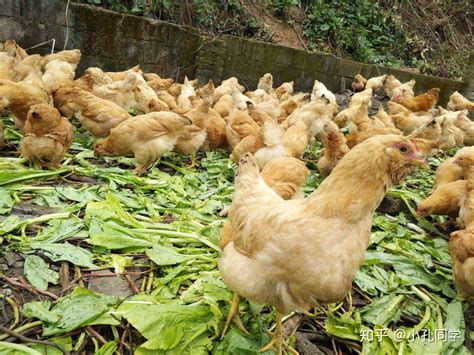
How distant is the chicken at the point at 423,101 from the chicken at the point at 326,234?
23.4ft

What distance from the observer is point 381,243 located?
3510mm

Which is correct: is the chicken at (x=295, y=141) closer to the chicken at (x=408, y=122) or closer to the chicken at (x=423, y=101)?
the chicken at (x=408, y=122)

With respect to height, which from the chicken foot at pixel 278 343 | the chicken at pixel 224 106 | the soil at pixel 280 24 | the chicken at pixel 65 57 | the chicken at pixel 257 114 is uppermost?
the soil at pixel 280 24

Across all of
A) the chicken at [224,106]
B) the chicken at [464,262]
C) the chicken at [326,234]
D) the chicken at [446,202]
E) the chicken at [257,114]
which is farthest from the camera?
the chicken at [224,106]

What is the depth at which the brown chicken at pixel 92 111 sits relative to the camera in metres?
4.78

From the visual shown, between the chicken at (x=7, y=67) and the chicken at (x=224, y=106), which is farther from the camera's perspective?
the chicken at (x=224, y=106)

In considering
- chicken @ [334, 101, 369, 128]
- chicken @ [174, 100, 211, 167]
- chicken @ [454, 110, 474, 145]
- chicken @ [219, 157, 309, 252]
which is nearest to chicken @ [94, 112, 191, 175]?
chicken @ [174, 100, 211, 167]

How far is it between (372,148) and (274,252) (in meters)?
0.75

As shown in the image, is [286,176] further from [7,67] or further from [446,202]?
[7,67]

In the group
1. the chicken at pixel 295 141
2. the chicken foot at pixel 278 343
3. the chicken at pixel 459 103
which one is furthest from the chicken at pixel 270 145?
the chicken at pixel 459 103

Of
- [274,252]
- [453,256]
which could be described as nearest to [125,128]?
[274,252]

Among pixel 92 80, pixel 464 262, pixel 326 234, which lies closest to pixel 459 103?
pixel 464 262

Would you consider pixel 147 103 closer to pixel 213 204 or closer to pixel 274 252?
pixel 213 204

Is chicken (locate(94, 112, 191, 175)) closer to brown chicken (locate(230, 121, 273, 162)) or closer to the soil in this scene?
brown chicken (locate(230, 121, 273, 162))
